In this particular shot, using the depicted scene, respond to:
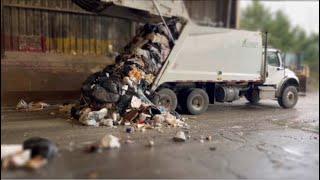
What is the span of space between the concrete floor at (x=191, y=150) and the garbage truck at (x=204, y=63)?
112cm

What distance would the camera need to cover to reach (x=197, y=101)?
13219 mm

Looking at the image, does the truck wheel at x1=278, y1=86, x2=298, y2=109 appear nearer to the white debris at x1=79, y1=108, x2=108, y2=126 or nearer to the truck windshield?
the truck windshield

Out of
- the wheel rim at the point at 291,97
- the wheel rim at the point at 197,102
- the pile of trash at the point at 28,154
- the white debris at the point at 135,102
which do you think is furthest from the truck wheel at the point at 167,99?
the pile of trash at the point at 28,154

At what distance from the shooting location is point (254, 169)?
7.04m

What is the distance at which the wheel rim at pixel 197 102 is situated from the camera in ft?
43.0

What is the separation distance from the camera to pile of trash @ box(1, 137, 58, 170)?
6.54 metres

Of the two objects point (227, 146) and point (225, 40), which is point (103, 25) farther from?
point (227, 146)

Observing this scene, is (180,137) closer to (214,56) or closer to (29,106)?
(214,56)

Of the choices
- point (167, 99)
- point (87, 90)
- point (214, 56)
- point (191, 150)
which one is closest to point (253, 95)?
point (214, 56)

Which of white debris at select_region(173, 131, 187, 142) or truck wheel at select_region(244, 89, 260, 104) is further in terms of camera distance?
truck wheel at select_region(244, 89, 260, 104)

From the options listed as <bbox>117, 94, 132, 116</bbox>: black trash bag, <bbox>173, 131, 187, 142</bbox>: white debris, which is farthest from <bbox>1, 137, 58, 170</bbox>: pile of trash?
<bbox>117, 94, 132, 116</bbox>: black trash bag

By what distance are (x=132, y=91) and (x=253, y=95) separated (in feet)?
17.5

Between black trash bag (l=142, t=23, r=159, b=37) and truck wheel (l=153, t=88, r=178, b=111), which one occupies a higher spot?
black trash bag (l=142, t=23, r=159, b=37)

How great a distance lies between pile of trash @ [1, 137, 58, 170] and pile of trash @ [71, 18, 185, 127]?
3.30 meters
